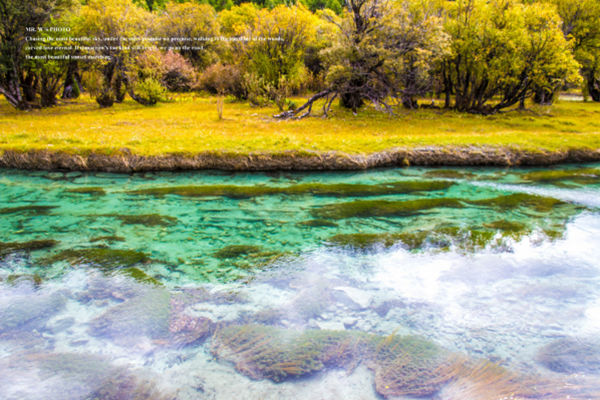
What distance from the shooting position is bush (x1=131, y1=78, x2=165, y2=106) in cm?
3244

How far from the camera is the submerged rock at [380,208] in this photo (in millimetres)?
12094

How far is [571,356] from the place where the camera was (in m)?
6.28

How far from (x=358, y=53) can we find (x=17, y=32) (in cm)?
2395

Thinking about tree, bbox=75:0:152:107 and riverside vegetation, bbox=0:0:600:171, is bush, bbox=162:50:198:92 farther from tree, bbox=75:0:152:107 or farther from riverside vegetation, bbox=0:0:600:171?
tree, bbox=75:0:152:107

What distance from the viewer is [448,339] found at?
6.68 meters

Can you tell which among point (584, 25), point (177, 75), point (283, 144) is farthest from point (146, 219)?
point (584, 25)

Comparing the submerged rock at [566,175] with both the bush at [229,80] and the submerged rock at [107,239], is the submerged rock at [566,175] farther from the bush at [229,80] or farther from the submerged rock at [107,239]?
the bush at [229,80]

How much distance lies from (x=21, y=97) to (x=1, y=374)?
30.8 m

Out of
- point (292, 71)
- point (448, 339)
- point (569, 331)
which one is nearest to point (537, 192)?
point (569, 331)

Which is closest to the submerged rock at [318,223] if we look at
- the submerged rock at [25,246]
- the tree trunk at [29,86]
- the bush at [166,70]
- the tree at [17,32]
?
the submerged rock at [25,246]

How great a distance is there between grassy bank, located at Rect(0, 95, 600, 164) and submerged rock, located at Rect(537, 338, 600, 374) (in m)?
11.2

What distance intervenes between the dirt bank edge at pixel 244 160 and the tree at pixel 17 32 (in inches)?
619

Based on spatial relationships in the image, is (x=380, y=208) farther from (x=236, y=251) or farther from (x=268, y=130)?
(x=268, y=130)

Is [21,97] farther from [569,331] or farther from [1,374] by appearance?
[569,331]
